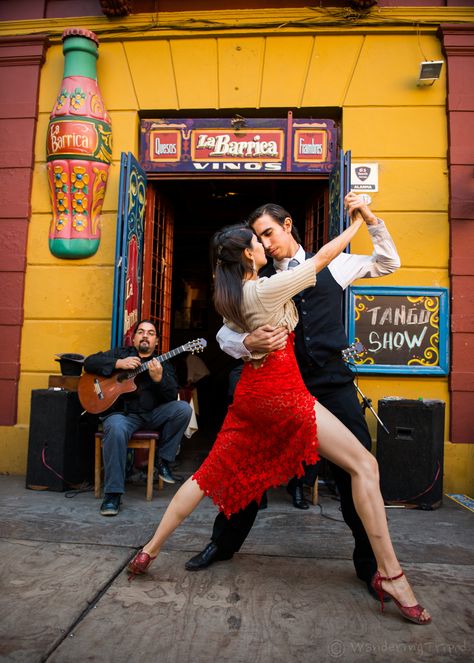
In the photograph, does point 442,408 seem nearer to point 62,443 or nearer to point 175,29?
point 62,443

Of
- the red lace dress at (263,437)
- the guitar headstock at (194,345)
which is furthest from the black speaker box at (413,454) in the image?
the red lace dress at (263,437)

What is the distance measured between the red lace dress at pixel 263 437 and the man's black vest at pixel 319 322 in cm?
16

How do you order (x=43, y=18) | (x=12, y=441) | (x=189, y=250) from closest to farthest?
(x=12, y=441) → (x=43, y=18) → (x=189, y=250)

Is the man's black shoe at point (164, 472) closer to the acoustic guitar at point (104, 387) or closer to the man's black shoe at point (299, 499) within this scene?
the acoustic guitar at point (104, 387)

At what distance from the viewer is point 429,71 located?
15.2ft

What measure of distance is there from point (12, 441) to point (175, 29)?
14.2 ft

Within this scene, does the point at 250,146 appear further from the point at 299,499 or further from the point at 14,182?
the point at 299,499

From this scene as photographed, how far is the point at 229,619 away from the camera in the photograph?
6.70 ft

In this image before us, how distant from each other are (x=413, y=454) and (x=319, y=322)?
2.08m

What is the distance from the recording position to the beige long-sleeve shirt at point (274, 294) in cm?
202

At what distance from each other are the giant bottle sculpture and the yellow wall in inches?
5.3

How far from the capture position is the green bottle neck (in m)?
4.86

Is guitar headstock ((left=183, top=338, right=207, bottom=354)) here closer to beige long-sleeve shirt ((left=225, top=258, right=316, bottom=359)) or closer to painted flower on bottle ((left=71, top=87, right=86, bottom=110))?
beige long-sleeve shirt ((left=225, top=258, right=316, bottom=359))

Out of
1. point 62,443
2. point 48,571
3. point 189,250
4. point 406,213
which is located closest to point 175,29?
point 406,213
